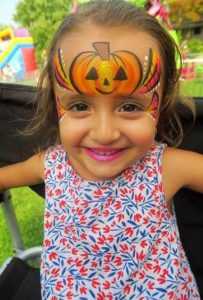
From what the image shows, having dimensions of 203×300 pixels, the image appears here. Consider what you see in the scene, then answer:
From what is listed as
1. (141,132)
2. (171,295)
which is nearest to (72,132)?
(141,132)

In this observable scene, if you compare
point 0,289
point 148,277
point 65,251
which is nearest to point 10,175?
point 65,251

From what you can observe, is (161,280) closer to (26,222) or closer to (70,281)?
(70,281)

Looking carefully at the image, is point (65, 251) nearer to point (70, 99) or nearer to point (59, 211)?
point (59, 211)

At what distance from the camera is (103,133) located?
0.97 meters

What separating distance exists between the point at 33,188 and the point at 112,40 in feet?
2.19

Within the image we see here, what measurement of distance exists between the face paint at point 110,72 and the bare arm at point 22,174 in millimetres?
387

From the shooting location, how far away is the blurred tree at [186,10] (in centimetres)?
838

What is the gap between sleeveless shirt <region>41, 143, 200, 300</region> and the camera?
43.8 inches

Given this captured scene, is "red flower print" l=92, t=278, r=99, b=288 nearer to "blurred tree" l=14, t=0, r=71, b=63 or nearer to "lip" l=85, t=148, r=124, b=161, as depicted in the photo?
"lip" l=85, t=148, r=124, b=161

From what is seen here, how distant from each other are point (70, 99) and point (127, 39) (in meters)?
0.19

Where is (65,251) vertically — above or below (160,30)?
below

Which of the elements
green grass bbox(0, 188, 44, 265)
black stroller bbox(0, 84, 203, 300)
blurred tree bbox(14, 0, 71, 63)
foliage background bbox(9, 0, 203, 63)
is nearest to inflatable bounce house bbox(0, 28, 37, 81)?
foliage background bbox(9, 0, 203, 63)

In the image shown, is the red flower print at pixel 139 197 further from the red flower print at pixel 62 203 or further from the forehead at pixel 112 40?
the forehead at pixel 112 40

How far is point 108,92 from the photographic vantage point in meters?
0.96
